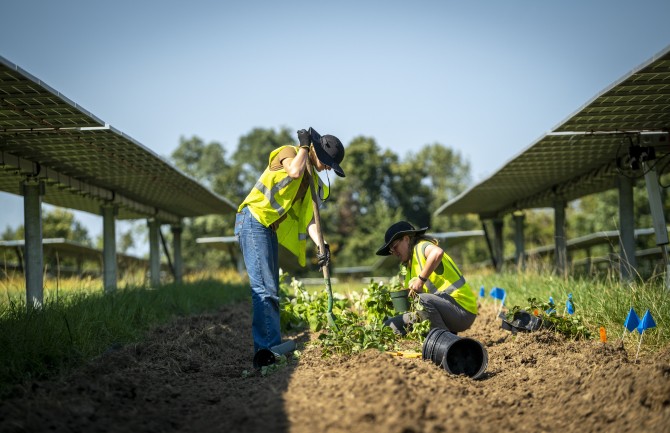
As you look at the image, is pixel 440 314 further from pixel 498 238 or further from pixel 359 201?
pixel 359 201

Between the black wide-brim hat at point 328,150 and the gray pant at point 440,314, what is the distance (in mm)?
1495

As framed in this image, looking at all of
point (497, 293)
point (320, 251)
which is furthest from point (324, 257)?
point (497, 293)

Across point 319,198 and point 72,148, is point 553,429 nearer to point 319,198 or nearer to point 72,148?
point 319,198

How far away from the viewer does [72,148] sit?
28.6 ft

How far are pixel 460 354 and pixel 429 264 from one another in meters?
1.02

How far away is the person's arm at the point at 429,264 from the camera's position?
20.1 feet

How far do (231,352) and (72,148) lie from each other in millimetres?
3806

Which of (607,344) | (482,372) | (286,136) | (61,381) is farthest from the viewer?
(286,136)

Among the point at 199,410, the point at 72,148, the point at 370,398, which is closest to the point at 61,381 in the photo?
the point at 199,410

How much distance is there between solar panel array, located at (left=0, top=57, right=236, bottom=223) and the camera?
21.2 feet

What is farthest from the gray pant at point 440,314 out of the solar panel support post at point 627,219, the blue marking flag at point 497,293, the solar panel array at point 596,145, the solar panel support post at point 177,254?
the solar panel support post at point 177,254

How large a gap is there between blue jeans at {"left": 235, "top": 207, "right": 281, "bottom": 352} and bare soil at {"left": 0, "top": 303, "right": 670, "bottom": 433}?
0.37m

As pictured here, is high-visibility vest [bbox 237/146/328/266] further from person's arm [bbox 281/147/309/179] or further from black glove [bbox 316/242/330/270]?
black glove [bbox 316/242/330/270]

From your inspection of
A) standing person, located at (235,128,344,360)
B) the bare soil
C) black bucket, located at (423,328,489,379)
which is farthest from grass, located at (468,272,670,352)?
standing person, located at (235,128,344,360)
